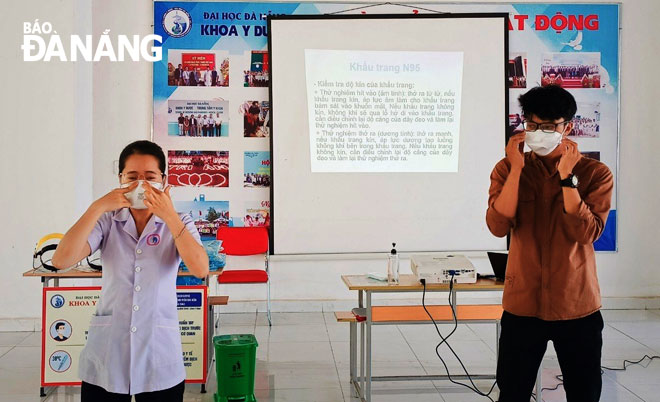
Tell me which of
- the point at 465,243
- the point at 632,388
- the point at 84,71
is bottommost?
the point at 632,388

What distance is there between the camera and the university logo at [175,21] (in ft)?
20.2

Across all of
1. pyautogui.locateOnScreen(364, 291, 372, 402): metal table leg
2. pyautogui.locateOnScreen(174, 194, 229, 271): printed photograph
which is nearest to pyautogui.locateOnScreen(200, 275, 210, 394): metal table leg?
pyautogui.locateOnScreen(364, 291, 372, 402): metal table leg

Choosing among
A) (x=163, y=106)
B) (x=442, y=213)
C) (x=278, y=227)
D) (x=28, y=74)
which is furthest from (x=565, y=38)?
(x=28, y=74)

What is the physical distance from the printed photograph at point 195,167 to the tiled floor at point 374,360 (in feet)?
4.19

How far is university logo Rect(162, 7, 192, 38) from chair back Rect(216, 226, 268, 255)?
73.1 inches

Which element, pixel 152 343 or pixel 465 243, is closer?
pixel 152 343

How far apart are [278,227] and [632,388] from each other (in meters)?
3.24

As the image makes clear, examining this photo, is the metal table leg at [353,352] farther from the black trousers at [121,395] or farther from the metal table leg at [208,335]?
the black trousers at [121,395]

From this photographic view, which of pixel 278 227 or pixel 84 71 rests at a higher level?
pixel 84 71

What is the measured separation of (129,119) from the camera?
6168 mm

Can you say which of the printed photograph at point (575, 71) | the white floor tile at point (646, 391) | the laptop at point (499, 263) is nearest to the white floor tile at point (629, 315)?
the white floor tile at point (646, 391)

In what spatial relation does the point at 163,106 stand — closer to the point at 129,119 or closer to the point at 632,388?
the point at 129,119

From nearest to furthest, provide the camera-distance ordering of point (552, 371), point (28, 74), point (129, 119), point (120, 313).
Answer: point (120, 313)
point (552, 371)
point (28, 74)
point (129, 119)

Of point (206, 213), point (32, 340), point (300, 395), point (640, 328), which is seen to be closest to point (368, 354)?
point (300, 395)
